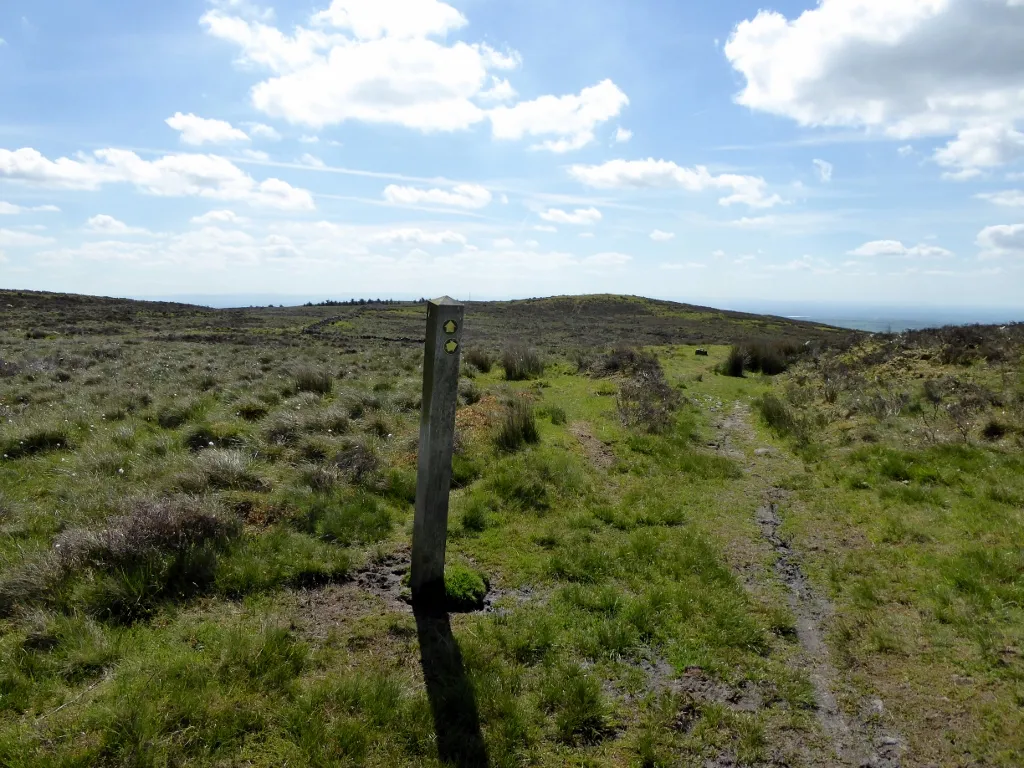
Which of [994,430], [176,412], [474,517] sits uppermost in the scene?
[994,430]

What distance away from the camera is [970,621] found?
4902 mm

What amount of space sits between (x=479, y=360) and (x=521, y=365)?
6.31 ft

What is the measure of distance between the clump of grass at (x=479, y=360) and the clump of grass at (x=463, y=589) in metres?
14.2

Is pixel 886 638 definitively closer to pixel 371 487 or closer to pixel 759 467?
pixel 759 467

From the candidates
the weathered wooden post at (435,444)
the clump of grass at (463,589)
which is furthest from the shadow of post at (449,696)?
the weathered wooden post at (435,444)

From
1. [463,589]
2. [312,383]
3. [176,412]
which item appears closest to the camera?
[463,589]

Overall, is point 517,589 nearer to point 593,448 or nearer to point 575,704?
point 575,704

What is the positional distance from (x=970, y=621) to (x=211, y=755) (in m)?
5.87

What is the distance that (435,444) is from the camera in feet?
16.4

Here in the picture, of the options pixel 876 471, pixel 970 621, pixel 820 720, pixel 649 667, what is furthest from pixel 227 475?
pixel 876 471

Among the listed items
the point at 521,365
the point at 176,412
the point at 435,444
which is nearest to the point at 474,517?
the point at 435,444

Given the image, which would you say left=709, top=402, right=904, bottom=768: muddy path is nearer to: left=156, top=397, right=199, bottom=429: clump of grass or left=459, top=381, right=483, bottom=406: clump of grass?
left=459, top=381, right=483, bottom=406: clump of grass

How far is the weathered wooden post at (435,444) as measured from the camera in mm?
4758

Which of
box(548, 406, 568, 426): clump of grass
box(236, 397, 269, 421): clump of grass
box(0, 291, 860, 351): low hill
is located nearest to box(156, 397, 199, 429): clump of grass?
box(236, 397, 269, 421): clump of grass
